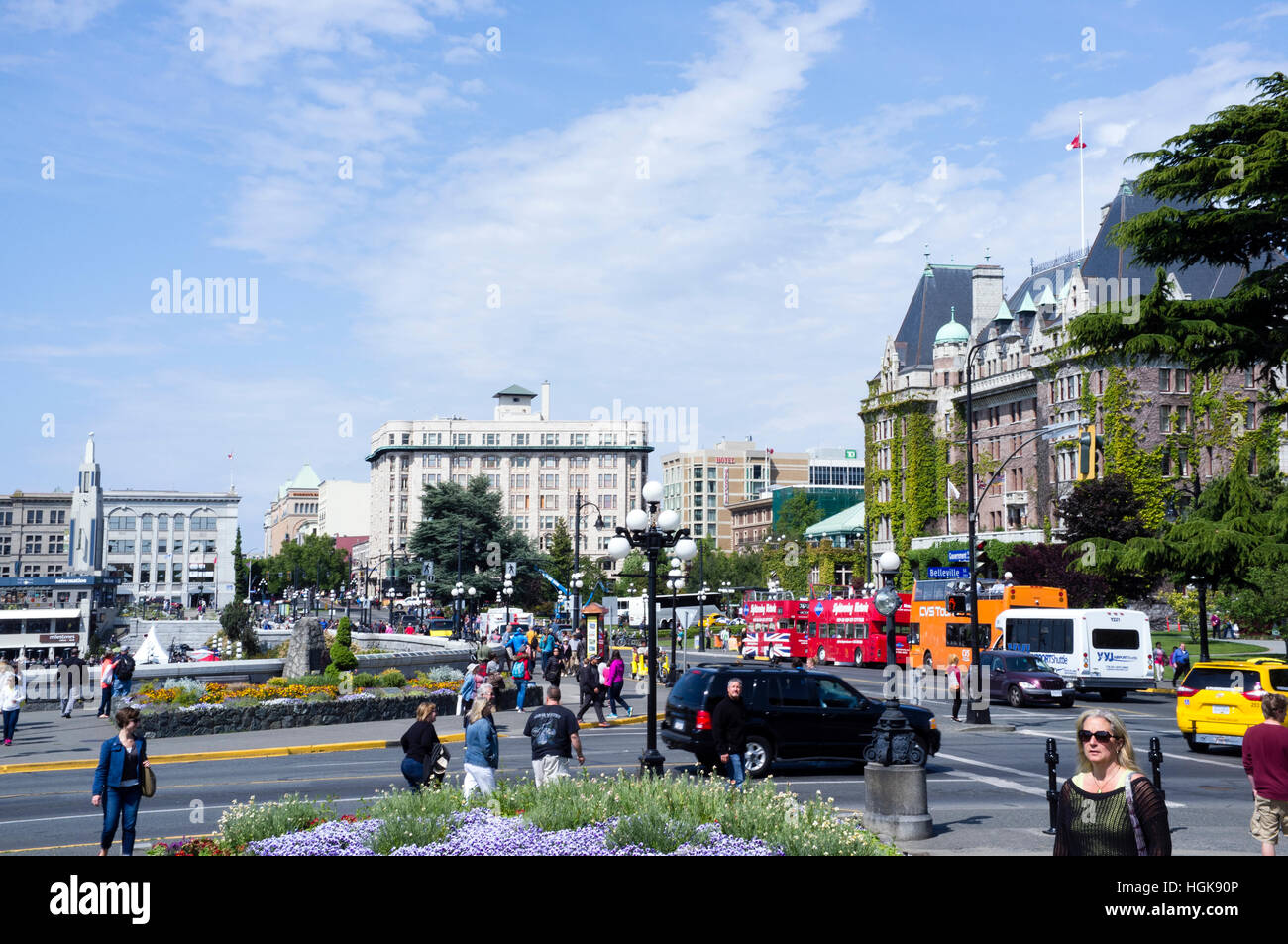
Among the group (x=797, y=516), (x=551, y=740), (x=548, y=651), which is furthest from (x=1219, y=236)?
(x=797, y=516)

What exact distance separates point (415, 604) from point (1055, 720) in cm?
6648

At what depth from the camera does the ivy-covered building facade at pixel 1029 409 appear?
6912 centimetres

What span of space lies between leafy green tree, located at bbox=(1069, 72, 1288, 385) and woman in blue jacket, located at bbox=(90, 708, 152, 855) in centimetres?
1990

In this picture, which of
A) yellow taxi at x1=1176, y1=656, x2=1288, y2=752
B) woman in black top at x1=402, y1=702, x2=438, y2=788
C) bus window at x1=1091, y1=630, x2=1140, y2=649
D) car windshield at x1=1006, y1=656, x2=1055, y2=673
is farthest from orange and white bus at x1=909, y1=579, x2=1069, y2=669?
woman in black top at x1=402, y1=702, x2=438, y2=788

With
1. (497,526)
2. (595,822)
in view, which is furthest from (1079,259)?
(595,822)

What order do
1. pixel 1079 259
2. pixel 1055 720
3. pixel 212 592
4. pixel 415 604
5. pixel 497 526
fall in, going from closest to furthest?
pixel 1055 720
pixel 1079 259
pixel 415 604
pixel 497 526
pixel 212 592

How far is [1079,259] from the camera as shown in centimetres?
8356

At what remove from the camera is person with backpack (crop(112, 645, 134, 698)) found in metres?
27.5

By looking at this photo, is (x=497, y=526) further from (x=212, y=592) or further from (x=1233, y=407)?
(x=212, y=592)

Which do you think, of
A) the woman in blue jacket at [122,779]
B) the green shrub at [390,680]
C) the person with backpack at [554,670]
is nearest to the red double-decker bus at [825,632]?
the person with backpack at [554,670]

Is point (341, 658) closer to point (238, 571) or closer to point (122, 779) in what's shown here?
point (122, 779)

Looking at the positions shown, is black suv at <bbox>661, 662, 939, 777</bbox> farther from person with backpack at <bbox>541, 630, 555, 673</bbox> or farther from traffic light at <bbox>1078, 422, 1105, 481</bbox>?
traffic light at <bbox>1078, 422, 1105, 481</bbox>

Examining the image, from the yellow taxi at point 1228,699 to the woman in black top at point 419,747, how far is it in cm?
1586
